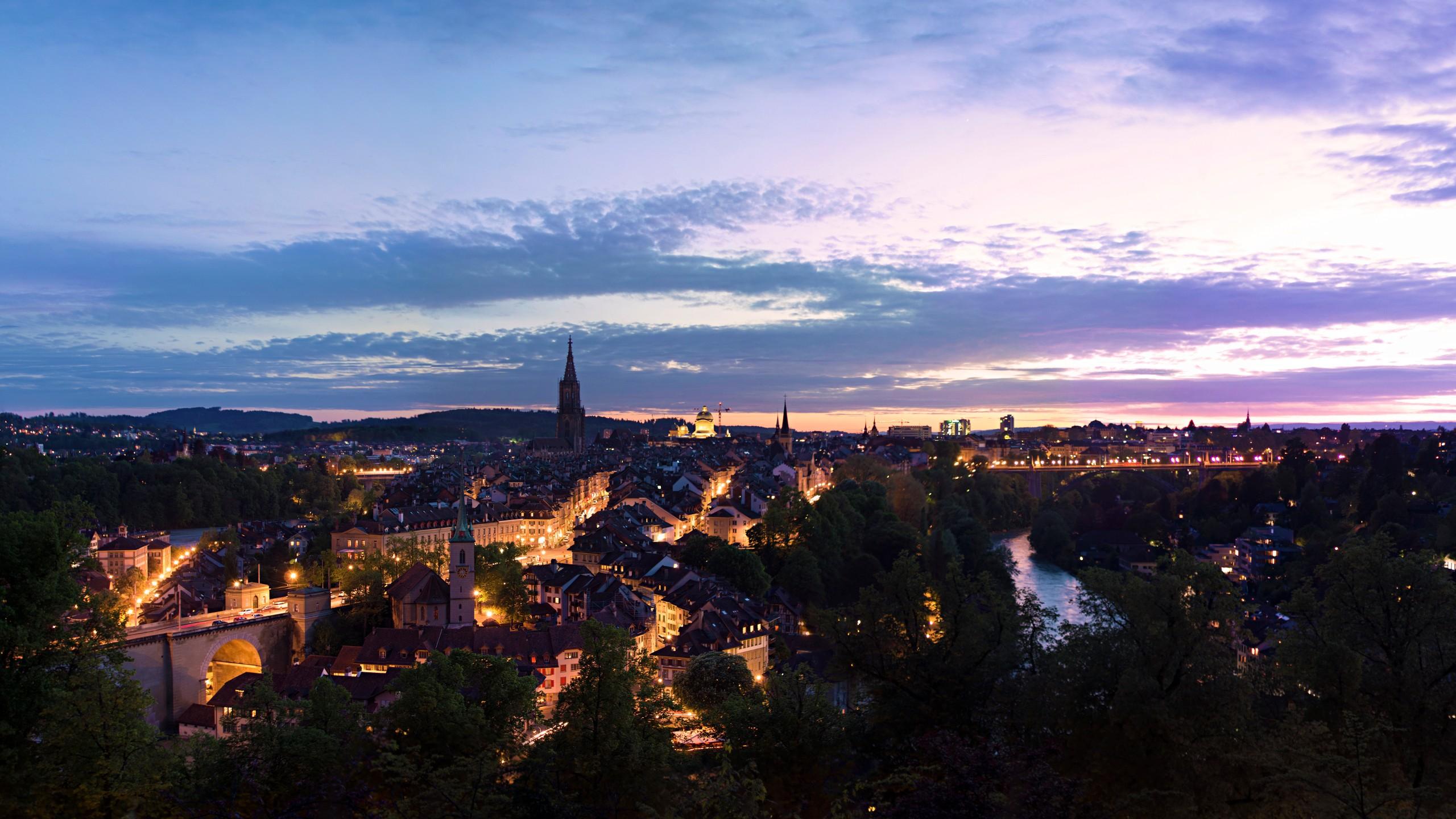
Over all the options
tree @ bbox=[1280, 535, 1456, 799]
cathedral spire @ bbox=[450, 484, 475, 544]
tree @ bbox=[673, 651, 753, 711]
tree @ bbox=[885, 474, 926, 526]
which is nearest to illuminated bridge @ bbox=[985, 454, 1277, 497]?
tree @ bbox=[885, 474, 926, 526]

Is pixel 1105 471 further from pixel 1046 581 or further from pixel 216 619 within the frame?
pixel 216 619

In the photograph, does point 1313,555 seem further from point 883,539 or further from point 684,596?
point 684,596

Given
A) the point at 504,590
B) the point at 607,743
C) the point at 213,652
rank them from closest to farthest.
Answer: the point at 607,743
the point at 213,652
the point at 504,590

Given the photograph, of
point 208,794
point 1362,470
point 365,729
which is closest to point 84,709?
point 208,794

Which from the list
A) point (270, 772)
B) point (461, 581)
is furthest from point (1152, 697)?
point (461, 581)

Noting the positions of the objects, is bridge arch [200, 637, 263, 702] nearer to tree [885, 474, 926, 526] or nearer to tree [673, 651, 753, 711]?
tree [673, 651, 753, 711]

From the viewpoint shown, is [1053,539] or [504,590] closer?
[504,590]
